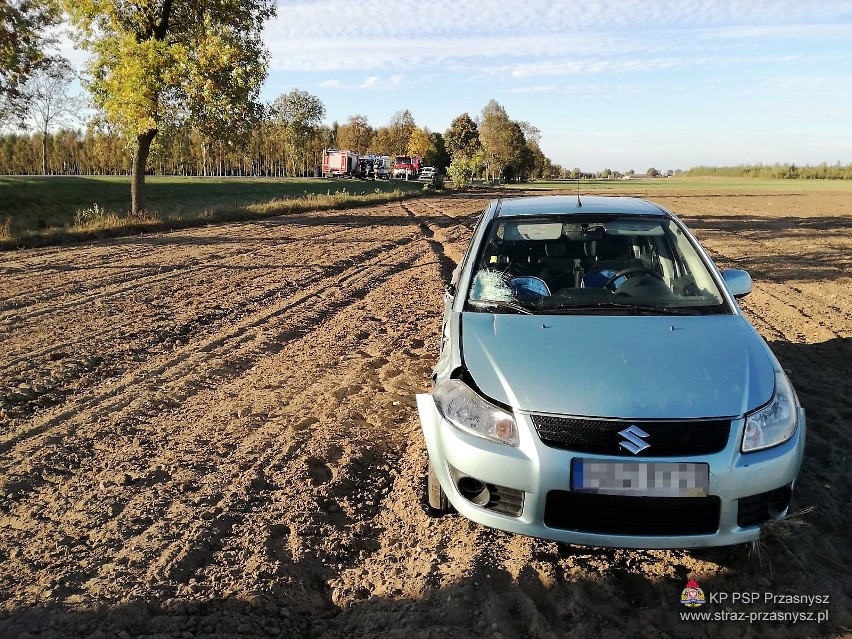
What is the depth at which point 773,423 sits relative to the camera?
10.3ft

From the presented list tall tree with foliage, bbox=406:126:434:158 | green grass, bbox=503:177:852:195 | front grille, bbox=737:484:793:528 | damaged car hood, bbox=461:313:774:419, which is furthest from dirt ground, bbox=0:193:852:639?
tall tree with foliage, bbox=406:126:434:158

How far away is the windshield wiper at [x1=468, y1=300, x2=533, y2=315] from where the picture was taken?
406 centimetres

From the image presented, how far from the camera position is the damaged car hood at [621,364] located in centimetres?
305

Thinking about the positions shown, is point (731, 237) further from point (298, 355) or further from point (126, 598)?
point (126, 598)

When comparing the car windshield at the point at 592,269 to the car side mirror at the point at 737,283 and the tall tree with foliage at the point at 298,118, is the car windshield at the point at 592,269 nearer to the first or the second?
the car side mirror at the point at 737,283

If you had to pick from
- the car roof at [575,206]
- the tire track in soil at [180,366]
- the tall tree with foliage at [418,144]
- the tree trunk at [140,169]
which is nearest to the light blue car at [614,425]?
the car roof at [575,206]

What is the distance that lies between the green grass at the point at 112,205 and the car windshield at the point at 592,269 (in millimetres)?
13658

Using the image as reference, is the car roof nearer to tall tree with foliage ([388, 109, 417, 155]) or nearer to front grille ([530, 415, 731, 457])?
front grille ([530, 415, 731, 457])

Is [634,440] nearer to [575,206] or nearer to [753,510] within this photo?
[753,510]

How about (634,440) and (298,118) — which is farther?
(298,118)

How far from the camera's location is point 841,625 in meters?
2.83

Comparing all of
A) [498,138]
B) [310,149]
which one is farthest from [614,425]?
[498,138]

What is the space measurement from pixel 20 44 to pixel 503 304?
23.5 meters

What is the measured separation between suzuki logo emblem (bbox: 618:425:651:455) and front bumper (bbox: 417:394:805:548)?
52 mm
